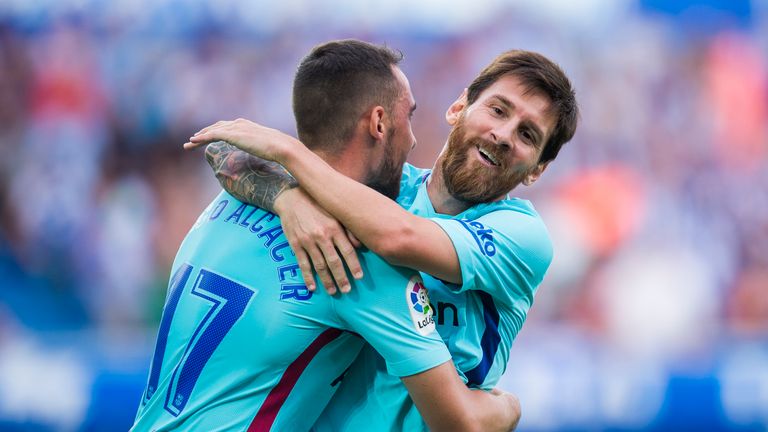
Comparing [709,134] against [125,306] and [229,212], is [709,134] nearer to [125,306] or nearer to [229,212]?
[125,306]

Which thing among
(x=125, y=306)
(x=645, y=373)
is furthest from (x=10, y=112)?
(x=645, y=373)

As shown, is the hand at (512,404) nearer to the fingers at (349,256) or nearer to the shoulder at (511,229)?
the shoulder at (511,229)

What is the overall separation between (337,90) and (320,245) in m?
0.61

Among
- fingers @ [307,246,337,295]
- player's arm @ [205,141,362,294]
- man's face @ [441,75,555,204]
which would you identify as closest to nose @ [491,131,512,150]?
man's face @ [441,75,555,204]

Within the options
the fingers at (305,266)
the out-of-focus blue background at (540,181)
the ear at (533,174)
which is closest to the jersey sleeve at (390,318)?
the fingers at (305,266)

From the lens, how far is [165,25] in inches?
406

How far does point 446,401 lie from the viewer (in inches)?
120

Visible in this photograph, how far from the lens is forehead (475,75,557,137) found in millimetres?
3627

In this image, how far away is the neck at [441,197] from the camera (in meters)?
3.61

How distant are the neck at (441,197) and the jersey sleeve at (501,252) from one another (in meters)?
0.18

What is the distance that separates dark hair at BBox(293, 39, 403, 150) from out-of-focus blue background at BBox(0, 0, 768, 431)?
5.14m

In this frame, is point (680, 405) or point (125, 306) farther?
point (125, 306)

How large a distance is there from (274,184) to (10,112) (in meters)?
7.59

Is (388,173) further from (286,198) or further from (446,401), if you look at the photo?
(446,401)
